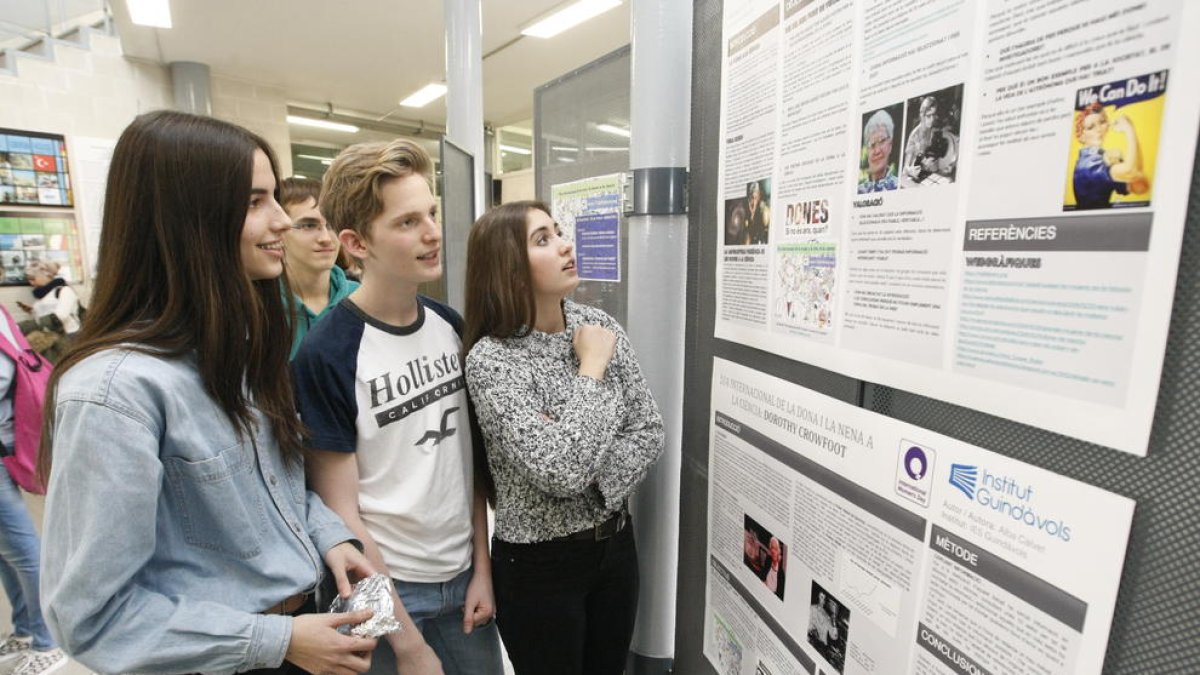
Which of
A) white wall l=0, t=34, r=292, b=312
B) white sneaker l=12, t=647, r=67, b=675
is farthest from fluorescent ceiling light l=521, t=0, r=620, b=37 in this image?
white sneaker l=12, t=647, r=67, b=675

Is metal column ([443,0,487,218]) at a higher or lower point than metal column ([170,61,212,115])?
lower

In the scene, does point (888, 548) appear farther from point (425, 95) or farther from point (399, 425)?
point (425, 95)

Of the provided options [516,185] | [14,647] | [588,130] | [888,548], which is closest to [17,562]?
[14,647]

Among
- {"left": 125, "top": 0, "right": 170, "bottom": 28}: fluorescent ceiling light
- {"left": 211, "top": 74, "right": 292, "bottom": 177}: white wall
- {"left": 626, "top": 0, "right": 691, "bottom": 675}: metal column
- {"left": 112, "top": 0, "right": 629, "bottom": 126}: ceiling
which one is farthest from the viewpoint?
{"left": 211, "top": 74, "right": 292, "bottom": 177}: white wall

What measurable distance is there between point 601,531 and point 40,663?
8.17 ft

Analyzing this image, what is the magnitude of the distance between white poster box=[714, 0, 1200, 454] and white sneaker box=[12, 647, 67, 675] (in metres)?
2.96

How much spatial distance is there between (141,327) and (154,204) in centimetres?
17

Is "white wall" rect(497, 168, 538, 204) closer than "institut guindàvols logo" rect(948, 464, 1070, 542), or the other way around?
"institut guindàvols logo" rect(948, 464, 1070, 542)

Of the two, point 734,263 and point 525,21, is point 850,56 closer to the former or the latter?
point 734,263

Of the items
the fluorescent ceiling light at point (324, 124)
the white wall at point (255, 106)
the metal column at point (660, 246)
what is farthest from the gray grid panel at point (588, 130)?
the fluorescent ceiling light at point (324, 124)

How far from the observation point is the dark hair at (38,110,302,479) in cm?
78

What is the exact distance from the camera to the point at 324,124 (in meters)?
8.29

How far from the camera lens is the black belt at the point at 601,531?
4.05ft

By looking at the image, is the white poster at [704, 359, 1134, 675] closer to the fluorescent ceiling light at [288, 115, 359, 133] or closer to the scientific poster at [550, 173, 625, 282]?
the scientific poster at [550, 173, 625, 282]
